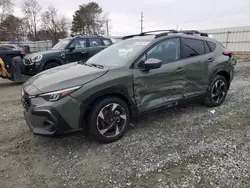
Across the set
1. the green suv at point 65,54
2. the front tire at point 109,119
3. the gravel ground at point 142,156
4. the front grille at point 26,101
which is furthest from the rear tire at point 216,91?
the green suv at point 65,54

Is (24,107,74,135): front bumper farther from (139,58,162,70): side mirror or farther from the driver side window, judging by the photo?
the driver side window

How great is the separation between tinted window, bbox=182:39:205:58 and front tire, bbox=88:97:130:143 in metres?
1.65

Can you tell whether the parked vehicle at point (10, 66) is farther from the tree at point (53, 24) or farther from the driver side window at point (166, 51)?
the tree at point (53, 24)

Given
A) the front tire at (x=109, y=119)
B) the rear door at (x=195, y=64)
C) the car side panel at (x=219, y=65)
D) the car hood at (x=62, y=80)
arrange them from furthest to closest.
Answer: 1. the car side panel at (x=219, y=65)
2. the rear door at (x=195, y=64)
3. the front tire at (x=109, y=119)
4. the car hood at (x=62, y=80)

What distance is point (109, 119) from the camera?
2963 millimetres

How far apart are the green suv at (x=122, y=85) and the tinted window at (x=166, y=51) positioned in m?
0.02

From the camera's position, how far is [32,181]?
7.63 feet

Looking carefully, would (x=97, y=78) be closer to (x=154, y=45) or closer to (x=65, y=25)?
(x=154, y=45)

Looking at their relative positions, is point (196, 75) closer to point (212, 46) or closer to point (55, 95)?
point (212, 46)

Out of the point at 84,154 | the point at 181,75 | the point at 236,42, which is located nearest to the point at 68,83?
the point at 84,154

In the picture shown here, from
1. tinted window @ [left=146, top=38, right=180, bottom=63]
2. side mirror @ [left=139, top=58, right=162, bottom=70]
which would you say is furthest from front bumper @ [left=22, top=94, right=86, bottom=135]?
tinted window @ [left=146, top=38, right=180, bottom=63]

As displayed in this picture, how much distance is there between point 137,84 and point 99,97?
2.17 feet

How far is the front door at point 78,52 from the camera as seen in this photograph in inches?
316

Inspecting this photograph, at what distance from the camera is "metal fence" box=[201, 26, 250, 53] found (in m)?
16.0
